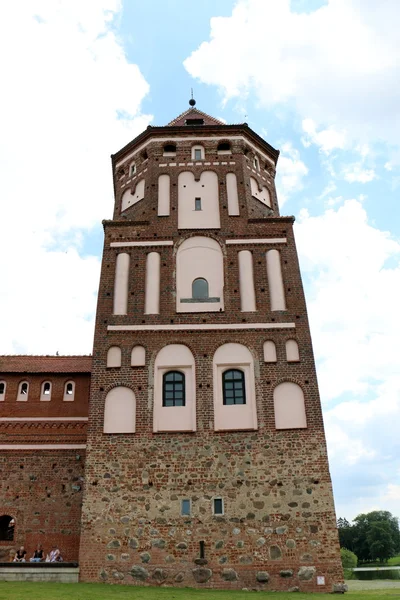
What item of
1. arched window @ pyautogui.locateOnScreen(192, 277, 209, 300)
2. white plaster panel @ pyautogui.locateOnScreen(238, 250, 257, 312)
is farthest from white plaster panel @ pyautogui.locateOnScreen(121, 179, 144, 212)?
white plaster panel @ pyautogui.locateOnScreen(238, 250, 257, 312)

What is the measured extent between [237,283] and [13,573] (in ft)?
35.6

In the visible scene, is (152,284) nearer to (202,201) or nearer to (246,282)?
(246,282)

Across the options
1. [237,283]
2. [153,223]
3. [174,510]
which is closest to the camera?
[174,510]

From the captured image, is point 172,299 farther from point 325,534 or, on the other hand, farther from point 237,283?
point 325,534

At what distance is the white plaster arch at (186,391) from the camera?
51.5ft

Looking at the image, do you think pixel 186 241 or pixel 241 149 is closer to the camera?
pixel 186 241

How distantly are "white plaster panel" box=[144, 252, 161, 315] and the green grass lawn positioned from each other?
821 centimetres

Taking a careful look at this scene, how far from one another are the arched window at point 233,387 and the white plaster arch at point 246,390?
114 mm

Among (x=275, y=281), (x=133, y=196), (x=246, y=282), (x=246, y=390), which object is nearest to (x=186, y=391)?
(x=246, y=390)

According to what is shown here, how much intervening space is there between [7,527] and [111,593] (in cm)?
854

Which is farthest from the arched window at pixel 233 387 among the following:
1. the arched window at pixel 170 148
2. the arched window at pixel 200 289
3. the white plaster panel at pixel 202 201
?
the arched window at pixel 170 148

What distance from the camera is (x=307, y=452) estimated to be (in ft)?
50.0

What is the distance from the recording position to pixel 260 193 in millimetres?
21344

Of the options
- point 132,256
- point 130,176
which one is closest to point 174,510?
point 132,256
